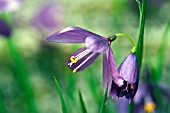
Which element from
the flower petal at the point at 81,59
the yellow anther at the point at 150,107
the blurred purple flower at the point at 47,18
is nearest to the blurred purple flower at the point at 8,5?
the blurred purple flower at the point at 47,18

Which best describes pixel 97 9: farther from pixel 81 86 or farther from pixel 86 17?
pixel 81 86

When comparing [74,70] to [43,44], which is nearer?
[74,70]

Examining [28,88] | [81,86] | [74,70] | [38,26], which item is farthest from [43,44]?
[74,70]

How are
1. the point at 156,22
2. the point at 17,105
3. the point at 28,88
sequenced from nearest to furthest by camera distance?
the point at 28,88 < the point at 17,105 < the point at 156,22

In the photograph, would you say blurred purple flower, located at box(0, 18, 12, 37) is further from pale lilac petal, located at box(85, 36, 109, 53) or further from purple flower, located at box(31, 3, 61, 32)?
pale lilac petal, located at box(85, 36, 109, 53)

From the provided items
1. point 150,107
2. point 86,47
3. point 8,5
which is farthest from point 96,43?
point 8,5

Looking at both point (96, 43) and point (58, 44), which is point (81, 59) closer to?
point (96, 43)

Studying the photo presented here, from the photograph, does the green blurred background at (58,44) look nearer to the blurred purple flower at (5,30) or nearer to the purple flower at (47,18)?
the purple flower at (47,18)
